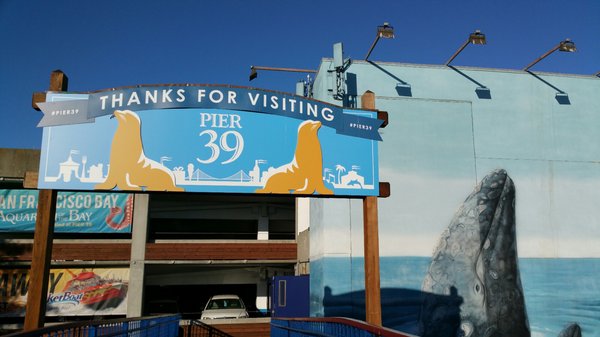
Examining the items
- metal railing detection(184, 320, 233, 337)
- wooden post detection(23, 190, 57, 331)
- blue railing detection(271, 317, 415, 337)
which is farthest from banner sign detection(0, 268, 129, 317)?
wooden post detection(23, 190, 57, 331)

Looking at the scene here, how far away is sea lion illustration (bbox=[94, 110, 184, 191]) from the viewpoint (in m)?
11.3

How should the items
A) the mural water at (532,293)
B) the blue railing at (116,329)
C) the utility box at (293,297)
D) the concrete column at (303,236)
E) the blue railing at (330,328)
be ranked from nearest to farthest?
the blue railing at (116,329) → the blue railing at (330,328) → the mural water at (532,293) → the utility box at (293,297) → the concrete column at (303,236)

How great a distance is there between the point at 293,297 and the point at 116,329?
1220 centimetres

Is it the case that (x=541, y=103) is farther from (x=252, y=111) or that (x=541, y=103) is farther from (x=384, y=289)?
(x=252, y=111)

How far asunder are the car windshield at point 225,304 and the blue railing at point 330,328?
9.45 meters

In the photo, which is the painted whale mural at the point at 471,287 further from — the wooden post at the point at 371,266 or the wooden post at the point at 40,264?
the wooden post at the point at 40,264

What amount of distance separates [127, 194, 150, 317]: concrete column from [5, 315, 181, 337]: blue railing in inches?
341

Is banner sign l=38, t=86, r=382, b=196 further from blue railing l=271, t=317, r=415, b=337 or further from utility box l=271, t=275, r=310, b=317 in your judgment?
utility box l=271, t=275, r=310, b=317

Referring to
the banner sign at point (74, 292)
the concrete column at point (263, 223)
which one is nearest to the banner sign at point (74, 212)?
the banner sign at point (74, 292)

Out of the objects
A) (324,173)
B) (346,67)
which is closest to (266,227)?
(346,67)

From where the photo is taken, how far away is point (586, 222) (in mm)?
21703

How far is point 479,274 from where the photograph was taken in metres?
20.2

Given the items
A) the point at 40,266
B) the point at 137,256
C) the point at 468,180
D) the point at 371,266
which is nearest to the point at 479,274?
the point at 468,180

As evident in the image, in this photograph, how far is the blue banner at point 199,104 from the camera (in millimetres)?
11500
